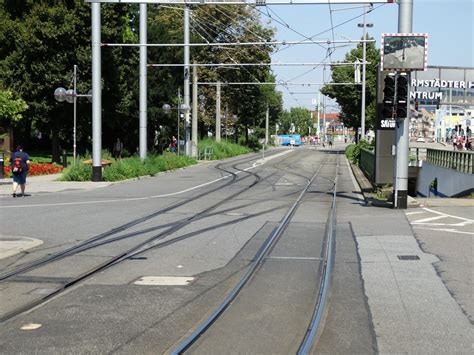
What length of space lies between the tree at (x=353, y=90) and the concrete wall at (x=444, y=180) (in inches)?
1105

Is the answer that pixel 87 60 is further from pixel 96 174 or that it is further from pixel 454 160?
pixel 454 160

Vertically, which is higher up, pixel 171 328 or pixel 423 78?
pixel 423 78

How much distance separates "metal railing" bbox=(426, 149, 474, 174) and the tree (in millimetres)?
30988

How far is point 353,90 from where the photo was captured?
69.2m

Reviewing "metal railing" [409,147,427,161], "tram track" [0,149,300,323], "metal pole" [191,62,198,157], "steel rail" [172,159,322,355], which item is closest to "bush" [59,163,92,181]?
"tram track" [0,149,300,323]

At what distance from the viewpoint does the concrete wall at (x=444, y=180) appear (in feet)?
89.2

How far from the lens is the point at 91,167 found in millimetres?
28656

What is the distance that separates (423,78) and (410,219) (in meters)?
46.0

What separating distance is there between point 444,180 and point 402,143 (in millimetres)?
15229

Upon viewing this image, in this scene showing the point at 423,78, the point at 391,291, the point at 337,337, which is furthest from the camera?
the point at 423,78

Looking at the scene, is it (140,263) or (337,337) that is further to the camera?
(140,263)

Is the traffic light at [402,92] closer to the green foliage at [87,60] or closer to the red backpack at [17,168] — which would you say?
the red backpack at [17,168]

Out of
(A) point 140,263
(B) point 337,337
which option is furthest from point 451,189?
(B) point 337,337

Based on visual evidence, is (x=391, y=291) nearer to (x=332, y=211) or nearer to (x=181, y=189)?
(x=332, y=211)
